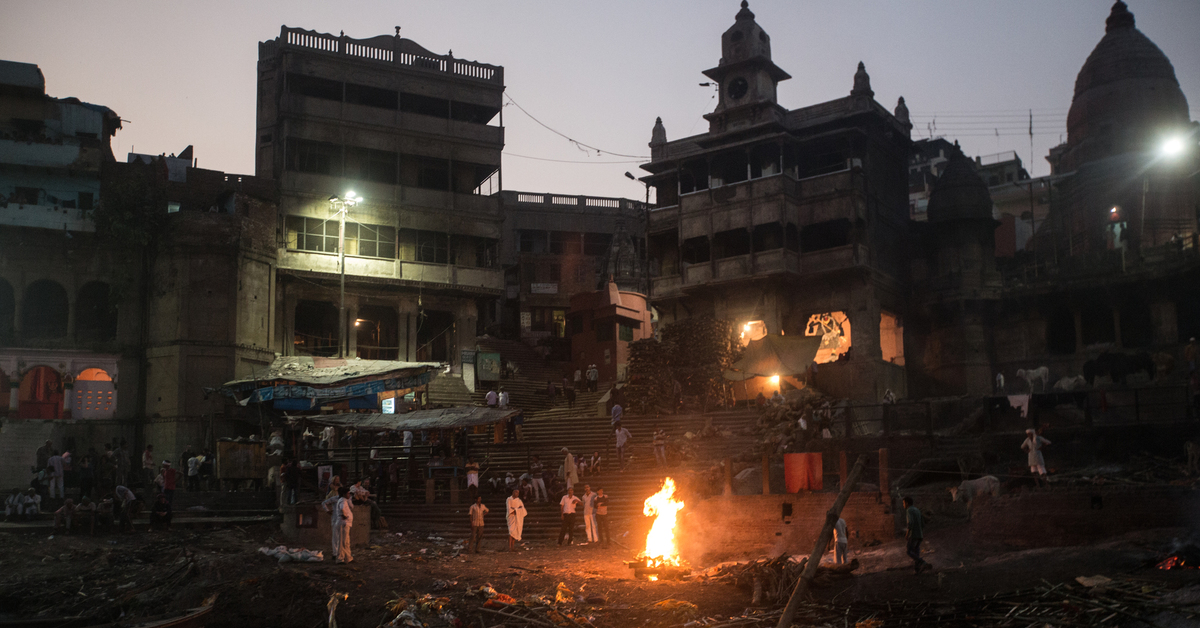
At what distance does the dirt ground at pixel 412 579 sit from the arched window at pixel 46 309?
52.4 feet

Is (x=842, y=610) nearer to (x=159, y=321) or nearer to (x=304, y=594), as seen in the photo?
(x=304, y=594)

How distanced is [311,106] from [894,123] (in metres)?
25.0

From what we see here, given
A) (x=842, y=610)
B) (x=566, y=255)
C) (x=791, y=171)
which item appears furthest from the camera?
(x=566, y=255)

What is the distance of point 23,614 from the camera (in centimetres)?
1667

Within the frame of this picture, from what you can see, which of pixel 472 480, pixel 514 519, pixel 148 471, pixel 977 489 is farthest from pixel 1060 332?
pixel 148 471

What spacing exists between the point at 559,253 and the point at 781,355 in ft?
80.6

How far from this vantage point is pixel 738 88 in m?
40.9

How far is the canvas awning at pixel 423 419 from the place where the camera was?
25578 millimetres

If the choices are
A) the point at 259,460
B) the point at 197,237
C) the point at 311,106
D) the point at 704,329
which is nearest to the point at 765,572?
the point at 259,460

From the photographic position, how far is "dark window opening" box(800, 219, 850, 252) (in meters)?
38.8

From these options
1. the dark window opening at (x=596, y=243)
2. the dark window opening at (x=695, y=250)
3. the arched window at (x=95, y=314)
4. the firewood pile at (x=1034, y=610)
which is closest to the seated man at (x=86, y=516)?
the firewood pile at (x=1034, y=610)

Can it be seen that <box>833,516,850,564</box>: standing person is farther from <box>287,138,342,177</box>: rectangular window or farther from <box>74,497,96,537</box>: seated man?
<box>287,138,342,177</box>: rectangular window

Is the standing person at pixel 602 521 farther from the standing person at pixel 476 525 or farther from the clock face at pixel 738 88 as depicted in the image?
the clock face at pixel 738 88

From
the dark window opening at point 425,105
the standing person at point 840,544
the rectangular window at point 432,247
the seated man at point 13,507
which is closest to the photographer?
the standing person at point 840,544
